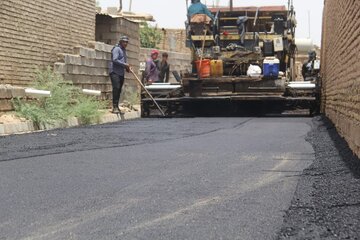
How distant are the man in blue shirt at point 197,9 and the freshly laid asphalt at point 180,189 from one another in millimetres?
6842

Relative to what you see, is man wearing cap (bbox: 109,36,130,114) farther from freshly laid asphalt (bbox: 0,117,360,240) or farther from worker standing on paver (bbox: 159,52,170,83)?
freshly laid asphalt (bbox: 0,117,360,240)

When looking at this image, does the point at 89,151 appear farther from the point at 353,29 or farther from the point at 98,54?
the point at 98,54

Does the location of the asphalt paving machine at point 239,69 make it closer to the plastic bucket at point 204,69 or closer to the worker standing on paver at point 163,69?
the plastic bucket at point 204,69

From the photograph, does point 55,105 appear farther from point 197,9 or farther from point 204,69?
point 197,9

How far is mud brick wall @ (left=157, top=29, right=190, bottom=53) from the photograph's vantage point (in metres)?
32.0

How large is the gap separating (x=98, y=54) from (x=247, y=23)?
4.05m

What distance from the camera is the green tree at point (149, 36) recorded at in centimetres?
3098

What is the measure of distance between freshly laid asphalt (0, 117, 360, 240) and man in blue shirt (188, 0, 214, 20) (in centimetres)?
684

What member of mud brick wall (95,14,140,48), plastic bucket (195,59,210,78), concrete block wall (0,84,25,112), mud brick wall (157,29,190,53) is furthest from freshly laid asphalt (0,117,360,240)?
mud brick wall (157,29,190,53)

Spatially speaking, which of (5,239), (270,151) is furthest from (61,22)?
(5,239)

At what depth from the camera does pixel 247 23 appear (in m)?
14.6

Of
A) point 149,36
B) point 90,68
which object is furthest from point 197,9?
point 149,36

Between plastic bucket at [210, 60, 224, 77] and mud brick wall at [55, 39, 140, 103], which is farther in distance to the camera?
mud brick wall at [55, 39, 140, 103]

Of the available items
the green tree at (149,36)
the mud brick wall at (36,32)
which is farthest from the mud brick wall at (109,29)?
the green tree at (149,36)
